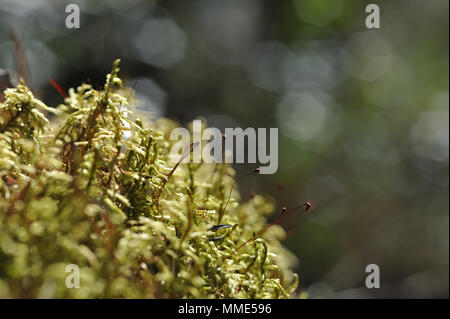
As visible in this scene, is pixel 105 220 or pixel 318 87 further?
pixel 318 87

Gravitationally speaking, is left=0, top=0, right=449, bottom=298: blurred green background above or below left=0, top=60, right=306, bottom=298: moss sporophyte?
above

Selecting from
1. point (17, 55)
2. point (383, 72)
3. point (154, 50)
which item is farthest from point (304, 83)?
point (17, 55)

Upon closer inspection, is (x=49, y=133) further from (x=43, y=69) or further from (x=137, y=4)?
(x=137, y=4)

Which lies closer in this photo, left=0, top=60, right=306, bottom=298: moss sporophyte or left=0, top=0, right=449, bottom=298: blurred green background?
left=0, top=60, right=306, bottom=298: moss sporophyte

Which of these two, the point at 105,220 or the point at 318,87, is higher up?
the point at 318,87
